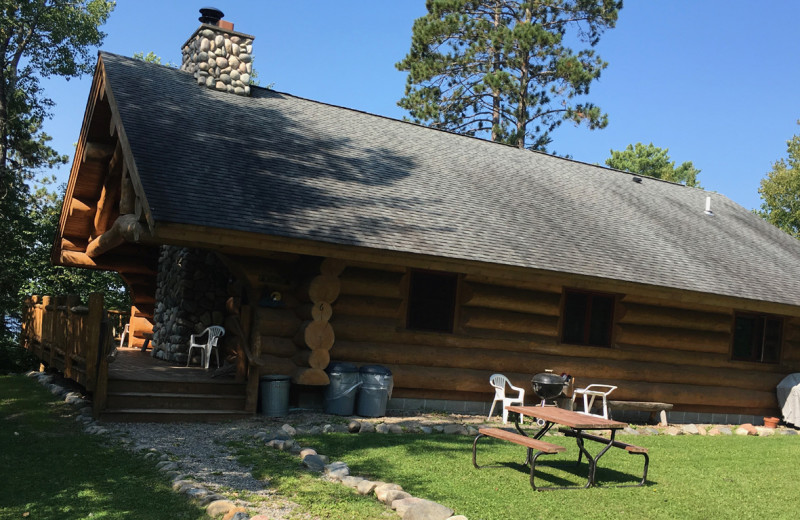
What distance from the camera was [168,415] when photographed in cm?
985

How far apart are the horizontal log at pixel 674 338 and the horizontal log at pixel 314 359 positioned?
18.6 ft

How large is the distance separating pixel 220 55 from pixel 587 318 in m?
8.73

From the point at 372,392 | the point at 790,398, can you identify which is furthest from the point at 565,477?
the point at 790,398

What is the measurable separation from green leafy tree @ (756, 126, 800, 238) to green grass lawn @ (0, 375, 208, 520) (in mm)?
37237

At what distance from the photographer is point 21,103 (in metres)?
29.5

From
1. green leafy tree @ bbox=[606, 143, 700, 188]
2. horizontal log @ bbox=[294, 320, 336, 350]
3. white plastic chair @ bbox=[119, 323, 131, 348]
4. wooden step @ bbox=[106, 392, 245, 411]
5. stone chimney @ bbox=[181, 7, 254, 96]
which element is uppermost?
green leafy tree @ bbox=[606, 143, 700, 188]

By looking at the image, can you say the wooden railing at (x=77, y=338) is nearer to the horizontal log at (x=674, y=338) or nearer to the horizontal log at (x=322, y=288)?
the horizontal log at (x=322, y=288)

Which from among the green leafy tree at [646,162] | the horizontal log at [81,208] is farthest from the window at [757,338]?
the green leafy tree at [646,162]

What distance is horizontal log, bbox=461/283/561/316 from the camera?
40.5 feet

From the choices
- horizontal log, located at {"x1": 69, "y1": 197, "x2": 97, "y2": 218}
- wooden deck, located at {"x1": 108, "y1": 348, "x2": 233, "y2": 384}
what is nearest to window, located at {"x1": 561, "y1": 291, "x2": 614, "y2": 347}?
wooden deck, located at {"x1": 108, "y1": 348, "x2": 233, "y2": 384}

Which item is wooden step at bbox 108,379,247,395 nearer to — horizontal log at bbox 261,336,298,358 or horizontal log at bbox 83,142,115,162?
horizontal log at bbox 261,336,298,358

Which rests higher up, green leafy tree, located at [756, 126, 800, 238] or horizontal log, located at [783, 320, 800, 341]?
green leafy tree, located at [756, 126, 800, 238]

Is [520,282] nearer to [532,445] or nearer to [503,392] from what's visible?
[503,392]

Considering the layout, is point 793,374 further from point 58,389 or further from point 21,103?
point 21,103
